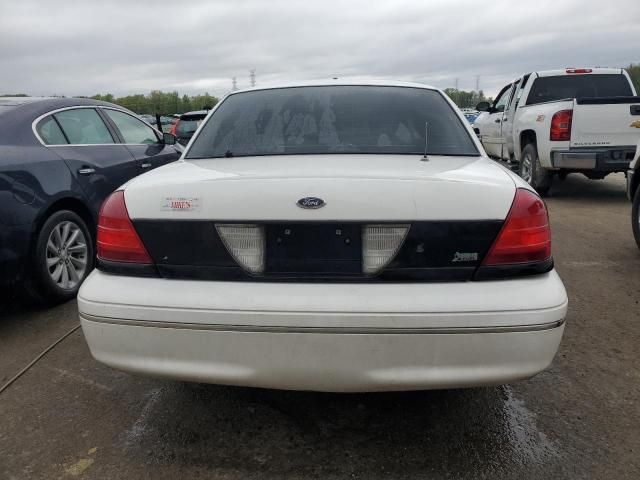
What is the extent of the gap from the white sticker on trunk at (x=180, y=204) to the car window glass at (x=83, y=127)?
9.00 ft

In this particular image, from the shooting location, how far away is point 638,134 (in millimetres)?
7809

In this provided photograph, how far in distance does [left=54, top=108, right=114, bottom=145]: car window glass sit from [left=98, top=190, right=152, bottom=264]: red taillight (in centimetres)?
252

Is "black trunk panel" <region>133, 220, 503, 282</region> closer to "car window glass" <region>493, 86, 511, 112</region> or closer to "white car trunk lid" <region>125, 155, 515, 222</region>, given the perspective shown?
"white car trunk lid" <region>125, 155, 515, 222</region>

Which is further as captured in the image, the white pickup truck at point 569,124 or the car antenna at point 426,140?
the white pickup truck at point 569,124

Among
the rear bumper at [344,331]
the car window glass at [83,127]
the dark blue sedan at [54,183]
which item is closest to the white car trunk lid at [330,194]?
the rear bumper at [344,331]

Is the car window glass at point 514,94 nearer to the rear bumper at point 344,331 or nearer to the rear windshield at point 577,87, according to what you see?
the rear windshield at point 577,87

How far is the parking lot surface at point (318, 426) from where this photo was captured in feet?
7.29

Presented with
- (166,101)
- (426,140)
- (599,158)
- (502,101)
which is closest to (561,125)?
(599,158)

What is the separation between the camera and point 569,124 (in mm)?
7895

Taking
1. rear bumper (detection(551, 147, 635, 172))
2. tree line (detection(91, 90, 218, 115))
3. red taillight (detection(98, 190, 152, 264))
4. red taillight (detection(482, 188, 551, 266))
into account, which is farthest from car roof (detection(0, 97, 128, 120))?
tree line (detection(91, 90, 218, 115))

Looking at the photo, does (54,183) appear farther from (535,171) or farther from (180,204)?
(535,171)

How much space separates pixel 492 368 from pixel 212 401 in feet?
4.52

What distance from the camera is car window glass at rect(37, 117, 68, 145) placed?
13.7ft

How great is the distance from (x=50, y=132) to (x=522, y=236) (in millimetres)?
3629
